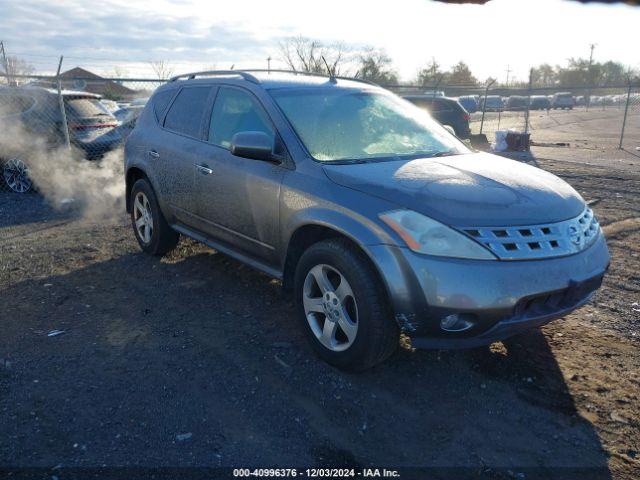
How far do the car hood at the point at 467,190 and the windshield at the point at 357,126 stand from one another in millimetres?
281

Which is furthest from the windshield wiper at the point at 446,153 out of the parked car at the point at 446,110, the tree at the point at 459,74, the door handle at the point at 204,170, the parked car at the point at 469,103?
the tree at the point at 459,74

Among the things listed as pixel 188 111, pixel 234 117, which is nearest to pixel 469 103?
pixel 188 111

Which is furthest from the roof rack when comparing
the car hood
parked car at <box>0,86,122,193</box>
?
parked car at <box>0,86,122,193</box>

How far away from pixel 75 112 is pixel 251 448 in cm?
854

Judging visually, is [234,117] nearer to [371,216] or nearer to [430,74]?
[371,216]

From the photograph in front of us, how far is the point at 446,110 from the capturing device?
16844 millimetres

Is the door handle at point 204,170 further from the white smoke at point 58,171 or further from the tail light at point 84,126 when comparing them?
the tail light at point 84,126

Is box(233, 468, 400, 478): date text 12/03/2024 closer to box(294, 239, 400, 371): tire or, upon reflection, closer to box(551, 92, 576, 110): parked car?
box(294, 239, 400, 371): tire

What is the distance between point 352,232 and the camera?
3115mm

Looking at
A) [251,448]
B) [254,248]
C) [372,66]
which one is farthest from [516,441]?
[372,66]

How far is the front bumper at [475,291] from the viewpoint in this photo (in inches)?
111

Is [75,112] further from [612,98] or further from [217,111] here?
[612,98]

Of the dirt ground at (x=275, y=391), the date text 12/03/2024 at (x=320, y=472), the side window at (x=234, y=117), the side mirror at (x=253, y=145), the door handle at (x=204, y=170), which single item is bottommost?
the date text 12/03/2024 at (x=320, y=472)

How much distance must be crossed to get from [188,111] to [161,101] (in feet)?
2.11
